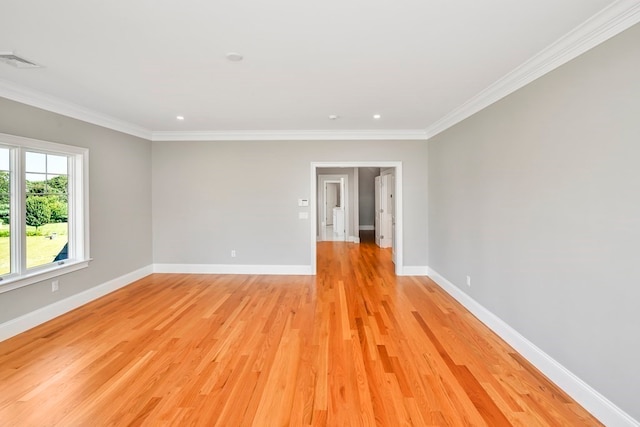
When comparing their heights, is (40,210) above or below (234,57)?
below

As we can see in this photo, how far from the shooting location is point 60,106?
3740 mm

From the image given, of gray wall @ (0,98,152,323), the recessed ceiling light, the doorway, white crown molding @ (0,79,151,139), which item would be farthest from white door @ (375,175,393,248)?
the recessed ceiling light

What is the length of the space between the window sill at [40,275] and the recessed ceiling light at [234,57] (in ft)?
10.6

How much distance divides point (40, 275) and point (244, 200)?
9.70 feet

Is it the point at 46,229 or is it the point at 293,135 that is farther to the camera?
the point at 293,135

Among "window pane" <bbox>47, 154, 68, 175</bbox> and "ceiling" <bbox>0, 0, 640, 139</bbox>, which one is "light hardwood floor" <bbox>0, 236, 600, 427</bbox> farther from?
"ceiling" <bbox>0, 0, 640, 139</bbox>

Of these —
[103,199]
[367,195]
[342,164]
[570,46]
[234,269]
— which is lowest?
[234,269]

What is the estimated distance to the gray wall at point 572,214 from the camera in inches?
73.1

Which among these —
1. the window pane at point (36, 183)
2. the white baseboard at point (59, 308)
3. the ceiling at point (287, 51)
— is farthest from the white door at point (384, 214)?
the window pane at point (36, 183)

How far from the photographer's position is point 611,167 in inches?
76.8

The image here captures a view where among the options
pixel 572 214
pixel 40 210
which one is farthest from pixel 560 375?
pixel 40 210

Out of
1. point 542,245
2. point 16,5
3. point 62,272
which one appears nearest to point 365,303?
point 542,245

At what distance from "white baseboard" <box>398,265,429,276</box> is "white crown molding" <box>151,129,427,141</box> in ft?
7.59

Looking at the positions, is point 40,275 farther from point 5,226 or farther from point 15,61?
point 15,61
